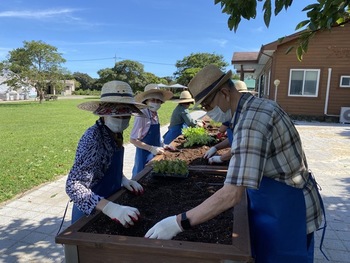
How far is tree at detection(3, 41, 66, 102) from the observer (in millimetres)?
31156

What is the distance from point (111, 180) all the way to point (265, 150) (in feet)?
4.14

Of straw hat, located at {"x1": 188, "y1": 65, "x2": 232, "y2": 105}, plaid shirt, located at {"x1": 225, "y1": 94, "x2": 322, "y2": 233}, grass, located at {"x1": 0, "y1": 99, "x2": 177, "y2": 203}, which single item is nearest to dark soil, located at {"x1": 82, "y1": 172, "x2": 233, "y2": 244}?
plaid shirt, located at {"x1": 225, "y1": 94, "x2": 322, "y2": 233}

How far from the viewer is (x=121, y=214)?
168 cm

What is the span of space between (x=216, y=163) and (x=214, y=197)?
1855 mm

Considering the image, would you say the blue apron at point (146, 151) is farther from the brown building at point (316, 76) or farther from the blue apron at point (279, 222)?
the brown building at point (316, 76)

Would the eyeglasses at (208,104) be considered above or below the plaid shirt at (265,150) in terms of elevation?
above

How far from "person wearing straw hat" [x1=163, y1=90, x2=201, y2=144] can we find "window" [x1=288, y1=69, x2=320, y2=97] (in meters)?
12.6

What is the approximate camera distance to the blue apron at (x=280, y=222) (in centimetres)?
157

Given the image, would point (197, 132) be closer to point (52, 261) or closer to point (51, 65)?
point (52, 261)

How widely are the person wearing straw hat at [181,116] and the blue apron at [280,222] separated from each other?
11.7 ft

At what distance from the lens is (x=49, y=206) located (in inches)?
176

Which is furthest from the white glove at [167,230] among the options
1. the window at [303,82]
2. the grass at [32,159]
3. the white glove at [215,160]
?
the window at [303,82]

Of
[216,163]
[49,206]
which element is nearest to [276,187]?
[216,163]

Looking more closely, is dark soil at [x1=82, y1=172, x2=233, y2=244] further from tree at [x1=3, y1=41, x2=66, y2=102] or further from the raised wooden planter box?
tree at [x1=3, y1=41, x2=66, y2=102]
